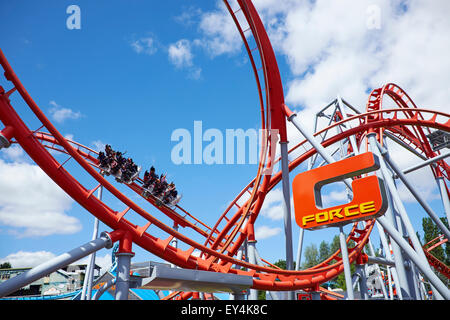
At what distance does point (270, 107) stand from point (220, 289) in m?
4.56

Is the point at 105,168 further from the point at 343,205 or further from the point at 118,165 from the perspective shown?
the point at 343,205

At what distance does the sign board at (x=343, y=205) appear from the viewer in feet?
16.9

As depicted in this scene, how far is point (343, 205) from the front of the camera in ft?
17.3

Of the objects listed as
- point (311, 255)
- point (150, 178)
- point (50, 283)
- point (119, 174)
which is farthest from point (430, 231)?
point (50, 283)

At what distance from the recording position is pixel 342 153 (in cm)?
1155

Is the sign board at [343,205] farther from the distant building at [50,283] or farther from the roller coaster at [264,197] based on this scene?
the distant building at [50,283]

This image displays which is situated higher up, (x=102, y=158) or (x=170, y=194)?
(x=102, y=158)

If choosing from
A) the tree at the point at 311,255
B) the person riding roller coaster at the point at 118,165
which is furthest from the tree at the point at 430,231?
the person riding roller coaster at the point at 118,165

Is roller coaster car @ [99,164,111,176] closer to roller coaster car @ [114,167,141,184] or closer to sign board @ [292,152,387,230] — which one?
roller coaster car @ [114,167,141,184]

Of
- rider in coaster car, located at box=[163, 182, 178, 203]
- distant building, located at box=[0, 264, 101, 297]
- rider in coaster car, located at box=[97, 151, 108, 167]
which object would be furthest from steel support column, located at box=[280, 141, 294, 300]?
distant building, located at box=[0, 264, 101, 297]
